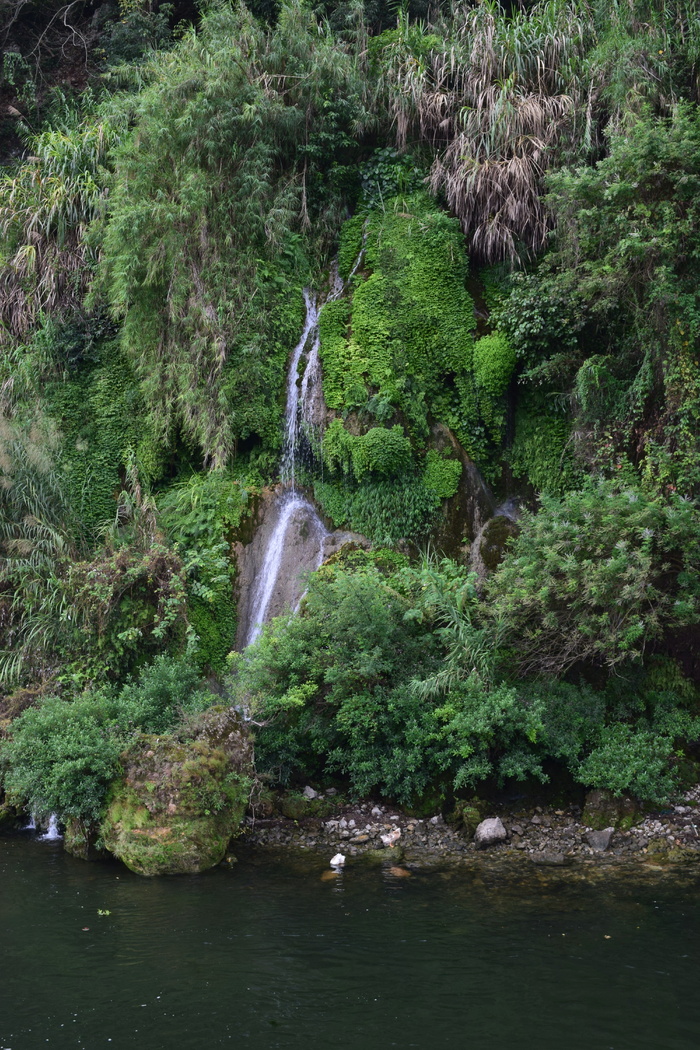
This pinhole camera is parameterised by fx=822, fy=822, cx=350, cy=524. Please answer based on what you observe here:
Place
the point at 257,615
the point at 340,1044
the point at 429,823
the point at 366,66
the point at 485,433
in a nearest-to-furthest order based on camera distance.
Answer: the point at 340,1044 < the point at 429,823 < the point at 257,615 < the point at 485,433 < the point at 366,66

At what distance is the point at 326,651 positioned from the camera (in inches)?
342

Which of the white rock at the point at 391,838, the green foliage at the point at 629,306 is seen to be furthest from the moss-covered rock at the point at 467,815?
the green foliage at the point at 629,306

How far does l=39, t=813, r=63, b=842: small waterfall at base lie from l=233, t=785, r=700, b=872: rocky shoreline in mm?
2003

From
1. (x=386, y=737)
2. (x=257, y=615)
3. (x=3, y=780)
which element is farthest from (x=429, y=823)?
(x=3, y=780)

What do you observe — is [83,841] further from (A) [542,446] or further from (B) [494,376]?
(B) [494,376]

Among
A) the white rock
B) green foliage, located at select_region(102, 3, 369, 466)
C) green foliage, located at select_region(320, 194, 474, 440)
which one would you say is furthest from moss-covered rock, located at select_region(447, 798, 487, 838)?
green foliage, located at select_region(102, 3, 369, 466)

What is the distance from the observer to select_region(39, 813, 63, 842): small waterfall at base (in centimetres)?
845

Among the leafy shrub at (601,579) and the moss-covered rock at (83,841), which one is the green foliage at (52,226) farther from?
the leafy shrub at (601,579)

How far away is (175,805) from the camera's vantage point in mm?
7520

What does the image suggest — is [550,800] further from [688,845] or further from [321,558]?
[321,558]

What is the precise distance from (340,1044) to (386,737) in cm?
390

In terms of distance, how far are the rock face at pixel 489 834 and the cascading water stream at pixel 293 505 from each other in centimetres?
333

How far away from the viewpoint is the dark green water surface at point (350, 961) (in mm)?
4789

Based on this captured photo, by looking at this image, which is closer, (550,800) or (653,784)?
(653,784)
